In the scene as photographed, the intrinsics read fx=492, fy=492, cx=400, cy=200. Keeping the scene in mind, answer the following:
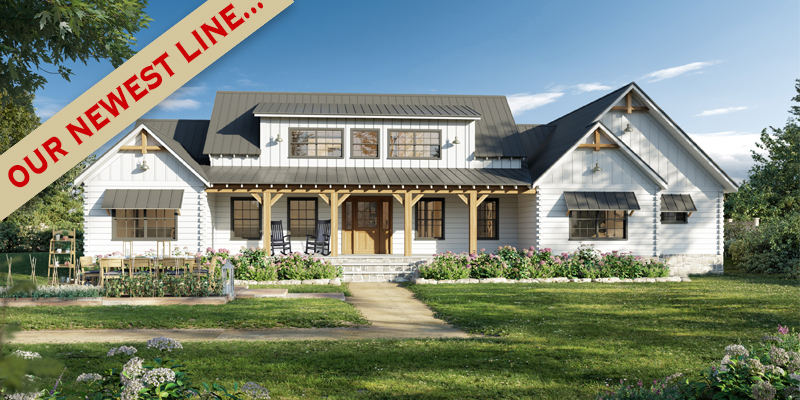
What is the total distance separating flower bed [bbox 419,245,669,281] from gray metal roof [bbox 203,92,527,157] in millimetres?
3767

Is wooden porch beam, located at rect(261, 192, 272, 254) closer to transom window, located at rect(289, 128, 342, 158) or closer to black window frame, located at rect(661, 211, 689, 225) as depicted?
transom window, located at rect(289, 128, 342, 158)

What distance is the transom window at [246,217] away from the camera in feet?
51.0

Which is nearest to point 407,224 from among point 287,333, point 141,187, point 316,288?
point 316,288

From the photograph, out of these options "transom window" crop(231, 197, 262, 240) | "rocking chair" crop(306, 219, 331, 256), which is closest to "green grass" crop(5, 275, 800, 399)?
"rocking chair" crop(306, 219, 331, 256)

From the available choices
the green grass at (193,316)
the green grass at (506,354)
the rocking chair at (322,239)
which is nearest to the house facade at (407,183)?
the rocking chair at (322,239)

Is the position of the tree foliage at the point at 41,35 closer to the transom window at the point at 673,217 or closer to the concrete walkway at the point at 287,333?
the concrete walkway at the point at 287,333

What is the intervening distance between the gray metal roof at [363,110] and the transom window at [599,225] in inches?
179

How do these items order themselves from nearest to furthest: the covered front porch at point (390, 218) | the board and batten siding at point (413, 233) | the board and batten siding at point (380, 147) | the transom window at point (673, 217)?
the covered front porch at point (390, 218) < the board and batten siding at point (413, 233) < the board and batten siding at point (380, 147) < the transom window at point (673, 217)

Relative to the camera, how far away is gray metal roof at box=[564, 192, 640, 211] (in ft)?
47.7

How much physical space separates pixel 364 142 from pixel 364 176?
1.65 meters

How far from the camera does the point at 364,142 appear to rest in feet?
52.2

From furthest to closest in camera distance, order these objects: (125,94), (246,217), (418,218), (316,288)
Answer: (418,218)
(246,217)
(316,288)
(125,94)

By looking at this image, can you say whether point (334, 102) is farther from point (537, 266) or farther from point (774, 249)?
point (774, 249)

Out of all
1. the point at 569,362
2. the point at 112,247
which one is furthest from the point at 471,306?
the point at 112,247
